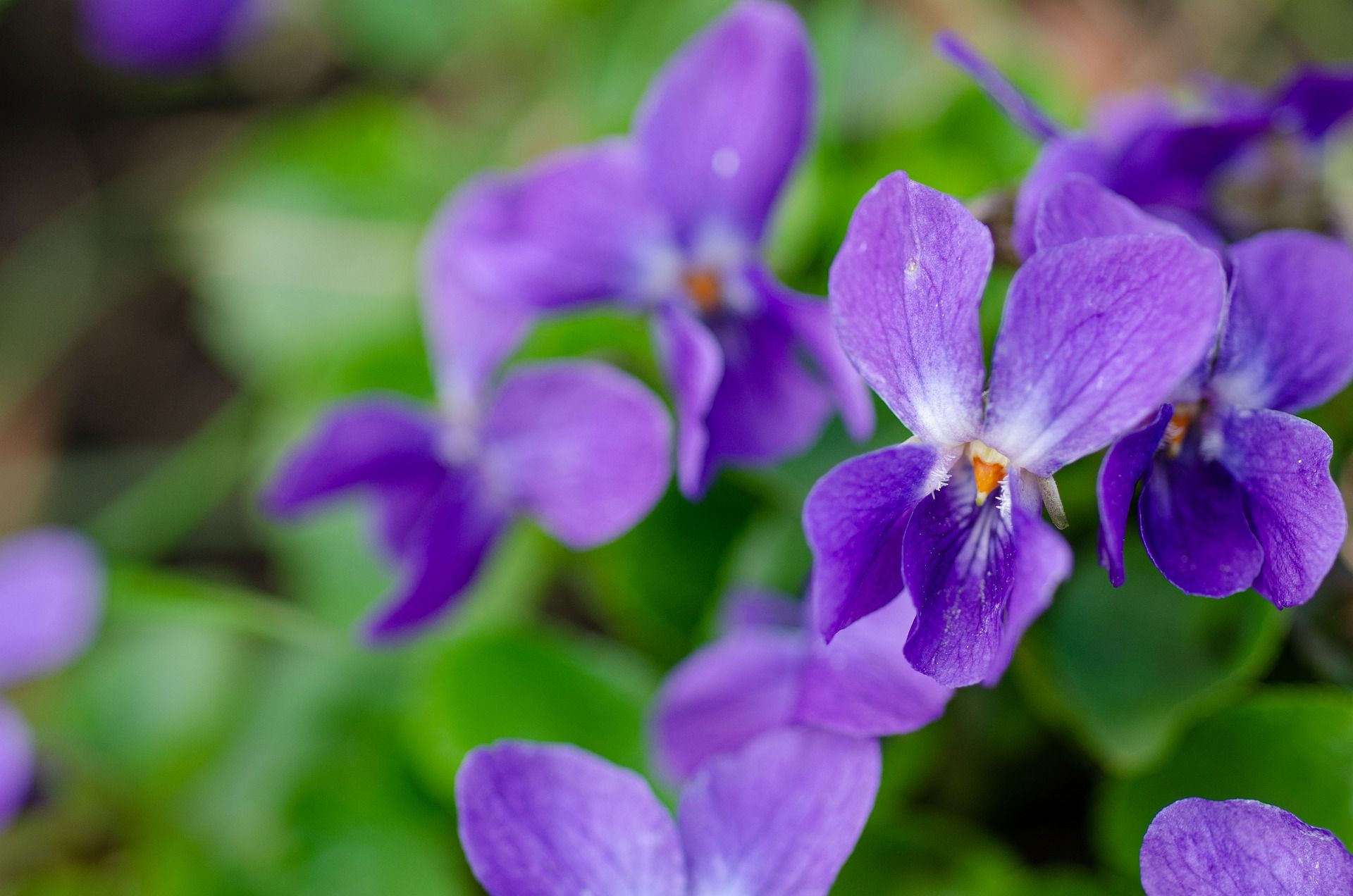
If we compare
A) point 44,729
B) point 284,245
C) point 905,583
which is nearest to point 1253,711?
point 905,583

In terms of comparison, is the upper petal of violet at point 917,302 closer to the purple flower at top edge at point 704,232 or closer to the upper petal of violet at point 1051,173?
the upper petal of violet at point 1051,173

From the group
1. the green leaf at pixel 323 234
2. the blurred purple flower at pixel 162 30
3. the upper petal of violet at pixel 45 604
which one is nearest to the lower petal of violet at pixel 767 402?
the upper petal of violet at pixel 45 604

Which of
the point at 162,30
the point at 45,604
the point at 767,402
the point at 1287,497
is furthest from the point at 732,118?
the point at 162,30

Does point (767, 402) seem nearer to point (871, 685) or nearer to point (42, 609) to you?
point (871, 685)

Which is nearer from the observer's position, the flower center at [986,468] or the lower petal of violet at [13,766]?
the flower center at [986,468]

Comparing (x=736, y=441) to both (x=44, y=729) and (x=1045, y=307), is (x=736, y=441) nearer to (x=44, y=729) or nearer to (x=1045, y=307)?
(x=1045, y=307)

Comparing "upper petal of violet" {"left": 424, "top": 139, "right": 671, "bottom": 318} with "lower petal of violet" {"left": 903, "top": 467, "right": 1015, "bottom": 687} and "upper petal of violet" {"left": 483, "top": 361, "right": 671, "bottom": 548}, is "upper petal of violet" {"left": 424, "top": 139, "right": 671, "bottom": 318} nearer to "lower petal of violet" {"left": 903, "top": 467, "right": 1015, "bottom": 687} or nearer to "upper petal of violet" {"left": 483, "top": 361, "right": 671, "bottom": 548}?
"upper petal of violet" {"left": 483, "top": 361, "right": 671, "bottom": 548}
